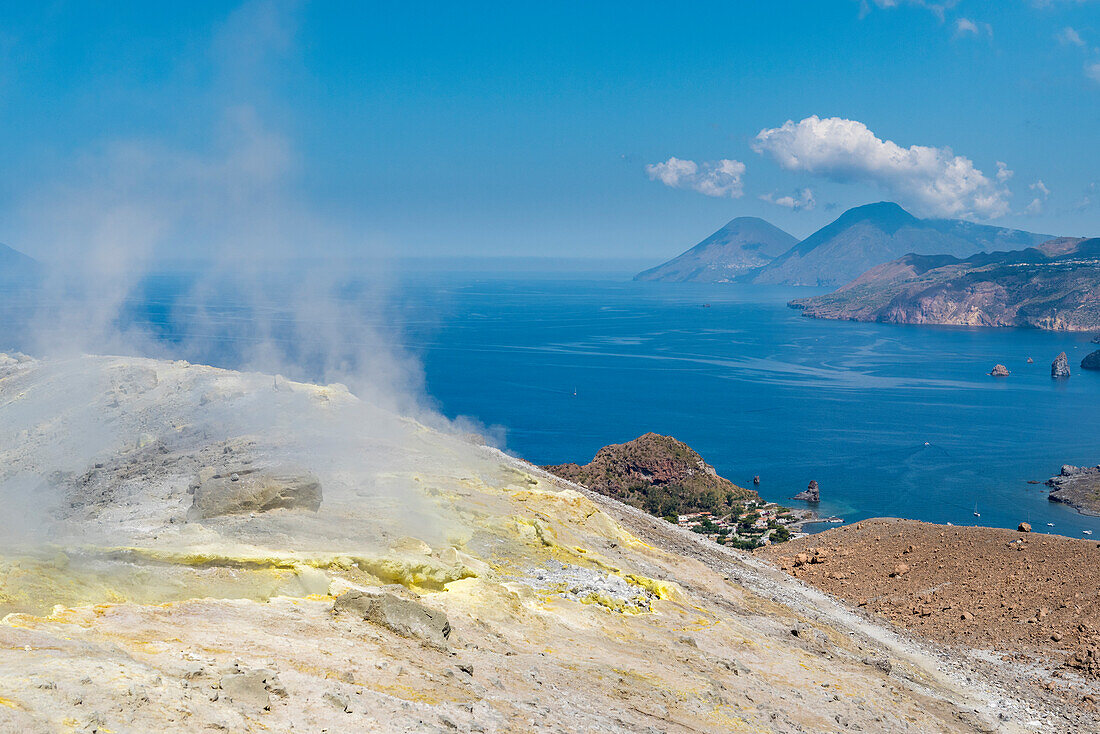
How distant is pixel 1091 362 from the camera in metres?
166

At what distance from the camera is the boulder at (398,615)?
49.8 feet

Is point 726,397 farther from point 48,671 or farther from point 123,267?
point 48,671

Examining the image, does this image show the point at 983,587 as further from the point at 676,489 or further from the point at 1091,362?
the point at 1091,362

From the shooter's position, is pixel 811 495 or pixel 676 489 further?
pixel 811 495

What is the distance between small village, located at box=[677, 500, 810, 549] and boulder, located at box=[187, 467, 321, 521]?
35444mm

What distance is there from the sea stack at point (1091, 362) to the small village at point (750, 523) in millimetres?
126886

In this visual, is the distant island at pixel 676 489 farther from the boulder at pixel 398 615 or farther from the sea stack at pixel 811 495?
the boulder at pixel 398 615

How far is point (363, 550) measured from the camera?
62.3 ft

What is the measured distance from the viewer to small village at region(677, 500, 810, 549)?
188 ft

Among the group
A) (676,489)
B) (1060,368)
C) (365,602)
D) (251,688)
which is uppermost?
(251,688)

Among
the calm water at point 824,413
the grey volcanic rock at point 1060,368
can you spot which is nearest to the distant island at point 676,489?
the calm water at point 824,413

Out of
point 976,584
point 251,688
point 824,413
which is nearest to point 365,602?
point 251,688

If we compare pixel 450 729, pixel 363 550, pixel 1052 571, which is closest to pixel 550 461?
pixel 1052 571

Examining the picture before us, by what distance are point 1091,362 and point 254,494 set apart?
186913mm
